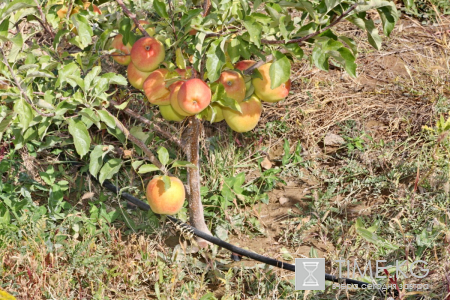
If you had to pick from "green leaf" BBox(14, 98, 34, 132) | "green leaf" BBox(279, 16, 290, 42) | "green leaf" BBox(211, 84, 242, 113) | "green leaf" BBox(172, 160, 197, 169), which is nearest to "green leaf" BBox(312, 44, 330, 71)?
"green leaf" BBox(279, 16, 290, 42)

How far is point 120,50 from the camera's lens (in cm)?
235

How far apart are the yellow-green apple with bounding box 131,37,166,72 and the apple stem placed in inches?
13.6

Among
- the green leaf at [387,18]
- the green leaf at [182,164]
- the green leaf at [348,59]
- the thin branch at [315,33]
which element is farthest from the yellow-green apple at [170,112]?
the green leaf at [387,18]

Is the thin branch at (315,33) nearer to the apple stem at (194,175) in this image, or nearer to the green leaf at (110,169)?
the apple stem at (194,175)

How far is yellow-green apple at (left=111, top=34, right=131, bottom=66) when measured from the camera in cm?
233

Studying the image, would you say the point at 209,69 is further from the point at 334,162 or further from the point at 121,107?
the point at 334,162

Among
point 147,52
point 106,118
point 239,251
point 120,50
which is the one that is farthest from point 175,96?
point 239,251

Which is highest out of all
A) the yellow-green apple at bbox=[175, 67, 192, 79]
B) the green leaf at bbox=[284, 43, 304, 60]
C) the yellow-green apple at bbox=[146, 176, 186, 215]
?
the green leaf at bbox=[284, 43, 304, 60]

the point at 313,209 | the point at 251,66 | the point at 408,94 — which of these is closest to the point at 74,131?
the point at 251,66

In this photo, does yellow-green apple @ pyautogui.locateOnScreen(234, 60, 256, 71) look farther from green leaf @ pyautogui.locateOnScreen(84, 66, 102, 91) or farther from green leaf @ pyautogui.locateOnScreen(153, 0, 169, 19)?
green leaf @ pyautogui.locateOnScreen(84, 66, 102, 91)

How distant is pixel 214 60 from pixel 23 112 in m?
0.74

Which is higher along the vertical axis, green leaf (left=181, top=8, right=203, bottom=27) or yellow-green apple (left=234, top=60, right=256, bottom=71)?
green leaf (left=181, top=8, right=203, bottom=27)

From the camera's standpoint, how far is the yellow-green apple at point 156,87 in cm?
217

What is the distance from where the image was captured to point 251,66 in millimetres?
2246
